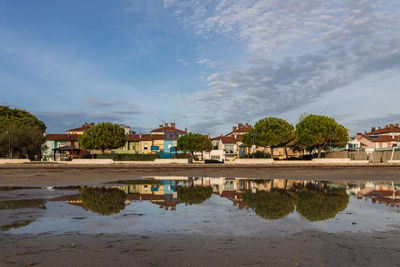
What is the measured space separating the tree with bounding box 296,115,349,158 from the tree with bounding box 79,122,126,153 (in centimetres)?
4315

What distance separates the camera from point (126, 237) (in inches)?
281

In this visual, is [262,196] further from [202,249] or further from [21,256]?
[21,256]

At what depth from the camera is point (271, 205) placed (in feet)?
38.9

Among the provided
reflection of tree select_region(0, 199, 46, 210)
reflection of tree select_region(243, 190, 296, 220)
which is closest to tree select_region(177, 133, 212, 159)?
reflection of tree select_region(243, 190, 296, 220)

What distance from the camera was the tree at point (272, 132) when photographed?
238 ft

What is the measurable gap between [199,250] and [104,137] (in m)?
71.7

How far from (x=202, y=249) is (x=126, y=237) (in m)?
1.89

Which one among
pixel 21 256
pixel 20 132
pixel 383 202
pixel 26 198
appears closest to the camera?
pixel 21 256

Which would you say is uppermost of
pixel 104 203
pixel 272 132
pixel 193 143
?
pixel 272 132

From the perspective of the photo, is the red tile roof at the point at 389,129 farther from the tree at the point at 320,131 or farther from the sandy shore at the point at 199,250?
the sandy shore at the point at 199,250

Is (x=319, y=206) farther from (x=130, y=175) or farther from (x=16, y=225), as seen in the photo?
(x=130, y=175)

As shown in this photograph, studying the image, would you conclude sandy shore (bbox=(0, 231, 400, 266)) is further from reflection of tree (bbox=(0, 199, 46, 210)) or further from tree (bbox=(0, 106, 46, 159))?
tree (bbox=(0, 106, 46, 159))

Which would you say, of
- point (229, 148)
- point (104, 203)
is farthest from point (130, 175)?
point (229, 148)

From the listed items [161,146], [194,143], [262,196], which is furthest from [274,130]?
[262,196]
